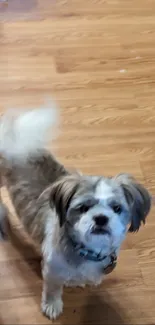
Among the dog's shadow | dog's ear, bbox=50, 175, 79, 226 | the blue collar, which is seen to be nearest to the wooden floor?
the dog's shadow

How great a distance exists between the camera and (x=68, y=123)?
1909 millimetres

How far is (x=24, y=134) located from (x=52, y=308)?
1.61 feet

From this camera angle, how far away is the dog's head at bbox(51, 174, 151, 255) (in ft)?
3.76

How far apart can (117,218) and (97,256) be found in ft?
0.53

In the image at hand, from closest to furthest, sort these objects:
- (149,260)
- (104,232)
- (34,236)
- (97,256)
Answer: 1. (104,232)
2. (97,256)
3. (34,236)
4. (149,260)

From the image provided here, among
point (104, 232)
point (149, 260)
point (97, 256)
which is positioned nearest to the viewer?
point (104, 232)

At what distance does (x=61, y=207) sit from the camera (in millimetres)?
1202

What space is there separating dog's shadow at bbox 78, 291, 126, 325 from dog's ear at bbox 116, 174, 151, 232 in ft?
1.20

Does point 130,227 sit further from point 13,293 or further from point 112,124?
point 112,124

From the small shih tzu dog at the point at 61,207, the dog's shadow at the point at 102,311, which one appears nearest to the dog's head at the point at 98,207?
the small shih tzu dog at the point at 61,207

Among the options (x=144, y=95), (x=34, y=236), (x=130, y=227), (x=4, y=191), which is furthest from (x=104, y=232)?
(x=144, y=95)

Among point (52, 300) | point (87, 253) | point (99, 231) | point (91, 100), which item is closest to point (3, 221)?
point (52, 300)

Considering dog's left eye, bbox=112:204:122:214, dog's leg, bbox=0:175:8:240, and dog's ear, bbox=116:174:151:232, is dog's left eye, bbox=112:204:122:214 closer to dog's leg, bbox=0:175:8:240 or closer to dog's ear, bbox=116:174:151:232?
dog's ear, bbox=116:174:151:232

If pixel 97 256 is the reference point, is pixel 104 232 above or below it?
above
